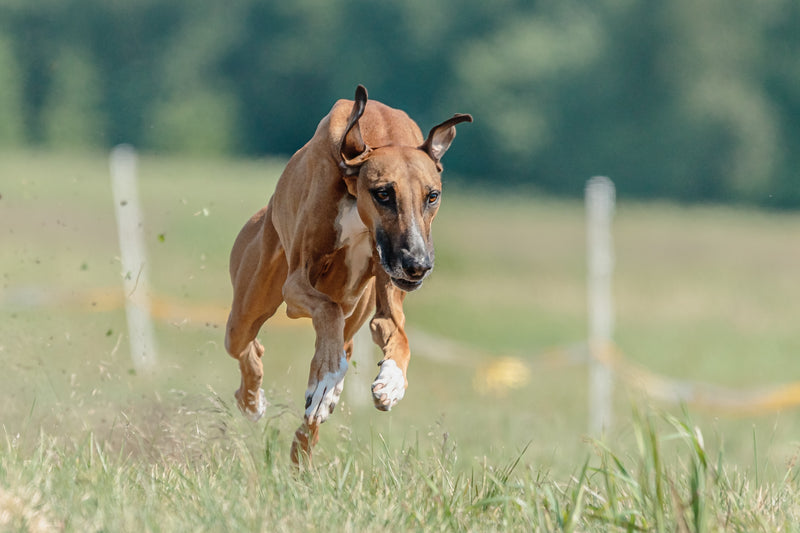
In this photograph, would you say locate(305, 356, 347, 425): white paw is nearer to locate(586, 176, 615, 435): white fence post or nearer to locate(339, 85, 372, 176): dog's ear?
locate(339, 85, 372, 176): dog's ear

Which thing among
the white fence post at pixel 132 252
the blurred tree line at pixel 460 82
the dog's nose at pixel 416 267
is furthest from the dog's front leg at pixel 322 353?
the blurred tree line at pixel 460 82

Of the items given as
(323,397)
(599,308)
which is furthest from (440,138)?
(599,308)

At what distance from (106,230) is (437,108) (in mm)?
18871

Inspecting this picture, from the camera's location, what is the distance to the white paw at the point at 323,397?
4.27 m

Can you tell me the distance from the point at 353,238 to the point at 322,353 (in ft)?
1.69

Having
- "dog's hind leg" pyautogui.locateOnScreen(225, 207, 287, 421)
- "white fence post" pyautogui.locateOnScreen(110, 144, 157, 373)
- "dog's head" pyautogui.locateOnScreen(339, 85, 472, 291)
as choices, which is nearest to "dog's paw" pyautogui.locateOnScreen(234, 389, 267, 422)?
"dog's hind leg" pyautogui.locateOnScreen(225, 207, 287, 421)

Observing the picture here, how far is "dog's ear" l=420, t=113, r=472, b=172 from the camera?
4480 mm

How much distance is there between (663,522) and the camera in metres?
3.48

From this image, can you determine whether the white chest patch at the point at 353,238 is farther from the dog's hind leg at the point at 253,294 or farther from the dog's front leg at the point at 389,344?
the dog's hind leg at the point at 253,294

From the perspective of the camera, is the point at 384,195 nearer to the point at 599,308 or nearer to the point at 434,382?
the point at 599,308

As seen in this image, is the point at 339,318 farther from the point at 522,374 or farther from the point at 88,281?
the point at 88,281

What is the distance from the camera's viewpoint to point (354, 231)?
4.59m

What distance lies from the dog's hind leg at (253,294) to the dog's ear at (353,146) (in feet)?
2.97

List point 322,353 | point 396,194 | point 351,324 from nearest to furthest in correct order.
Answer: point 396,194, point 322,353, point 351,324
